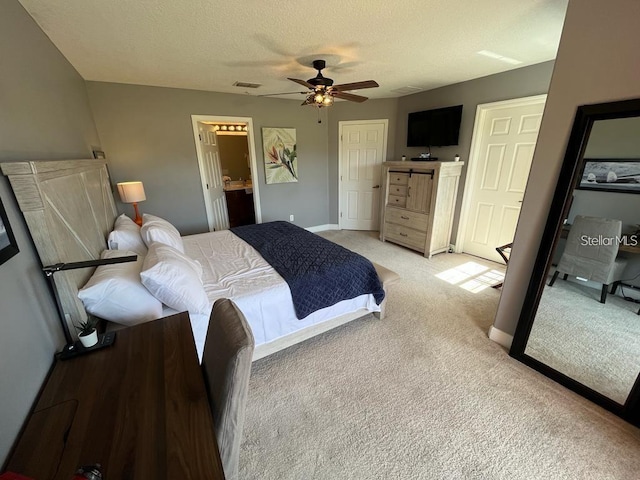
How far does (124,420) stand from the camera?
2.63ft

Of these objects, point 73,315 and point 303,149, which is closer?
point 73,315

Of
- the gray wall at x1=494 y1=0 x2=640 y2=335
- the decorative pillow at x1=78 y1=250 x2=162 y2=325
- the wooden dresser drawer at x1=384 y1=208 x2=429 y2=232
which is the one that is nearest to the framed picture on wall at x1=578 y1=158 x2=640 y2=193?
the gray wall at x1=494 y1=0 x2=640 y2=335

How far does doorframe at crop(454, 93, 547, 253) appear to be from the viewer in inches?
119

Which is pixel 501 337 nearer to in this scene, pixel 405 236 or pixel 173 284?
pixel 405 236

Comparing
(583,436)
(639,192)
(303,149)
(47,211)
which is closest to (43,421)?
(47,211)

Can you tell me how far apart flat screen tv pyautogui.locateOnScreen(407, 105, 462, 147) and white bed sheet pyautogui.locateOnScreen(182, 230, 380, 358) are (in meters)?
2.80

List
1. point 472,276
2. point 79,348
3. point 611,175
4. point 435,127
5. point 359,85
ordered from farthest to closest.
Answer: point 435,127 → point 472,276 → point 359,85 → point 611,175 → point 79,348

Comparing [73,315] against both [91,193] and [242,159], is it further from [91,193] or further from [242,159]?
[242,159]

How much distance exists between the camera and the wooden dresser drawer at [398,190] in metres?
4.04

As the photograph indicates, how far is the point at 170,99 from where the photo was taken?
3475 millimetres

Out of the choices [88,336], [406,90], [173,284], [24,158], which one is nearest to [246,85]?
[406,90]

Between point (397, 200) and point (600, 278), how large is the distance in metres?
2.71

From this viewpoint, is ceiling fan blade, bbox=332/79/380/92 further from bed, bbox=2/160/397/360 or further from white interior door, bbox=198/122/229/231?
white interior door, bbox=198/122/229/231

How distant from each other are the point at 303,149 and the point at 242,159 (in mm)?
2804
